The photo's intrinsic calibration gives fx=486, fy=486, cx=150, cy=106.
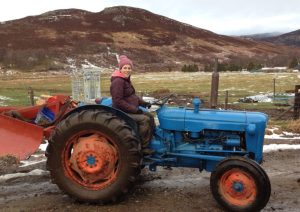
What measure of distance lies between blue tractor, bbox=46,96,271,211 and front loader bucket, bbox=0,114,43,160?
55 cm

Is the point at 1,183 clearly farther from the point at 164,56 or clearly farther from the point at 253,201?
the point at 164,56

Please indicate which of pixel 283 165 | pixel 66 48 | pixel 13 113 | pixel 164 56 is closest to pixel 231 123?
pixel 283 165

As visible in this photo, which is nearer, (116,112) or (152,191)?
(116,112)

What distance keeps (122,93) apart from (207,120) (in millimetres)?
1197

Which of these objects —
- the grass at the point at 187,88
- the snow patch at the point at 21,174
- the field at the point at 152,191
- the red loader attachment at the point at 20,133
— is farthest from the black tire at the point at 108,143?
the grass at the point at 187,88

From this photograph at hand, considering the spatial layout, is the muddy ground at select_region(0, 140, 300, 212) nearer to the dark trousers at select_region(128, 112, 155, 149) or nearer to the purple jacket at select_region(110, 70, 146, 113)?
the dark trousers at select_region(128, 112, 155, 149)

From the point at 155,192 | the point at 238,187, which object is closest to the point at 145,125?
the point at 155,192

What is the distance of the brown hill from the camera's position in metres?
65.8

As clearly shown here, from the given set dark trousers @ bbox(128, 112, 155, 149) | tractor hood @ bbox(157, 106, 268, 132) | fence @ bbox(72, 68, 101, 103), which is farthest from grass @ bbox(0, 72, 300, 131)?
dark trousers @ bbox(128, 112, 155, 149)

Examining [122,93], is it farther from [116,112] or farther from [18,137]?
[18,137]

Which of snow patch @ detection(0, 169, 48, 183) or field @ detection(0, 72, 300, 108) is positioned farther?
field @ detection(0, 72, 300, 108)

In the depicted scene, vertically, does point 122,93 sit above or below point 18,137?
above

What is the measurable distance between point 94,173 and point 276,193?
2.59 metres

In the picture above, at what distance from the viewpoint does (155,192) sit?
689 centimetres
